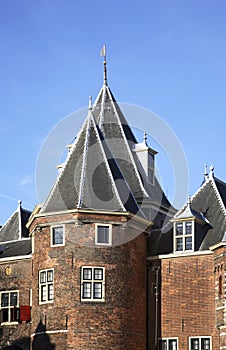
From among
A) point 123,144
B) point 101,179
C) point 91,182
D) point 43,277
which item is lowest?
point 43,277

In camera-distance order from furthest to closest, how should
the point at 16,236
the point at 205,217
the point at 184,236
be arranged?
1. the point at 16,236
2. the point at 205,217
3. the point at 184,236

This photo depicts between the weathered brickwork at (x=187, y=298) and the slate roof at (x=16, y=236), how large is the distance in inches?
331

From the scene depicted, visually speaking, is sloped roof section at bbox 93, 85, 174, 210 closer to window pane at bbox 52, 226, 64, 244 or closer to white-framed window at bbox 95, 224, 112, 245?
white-framed window at bbox 95, 224, 112, 245

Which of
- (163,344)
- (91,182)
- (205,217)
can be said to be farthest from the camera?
(205,217)

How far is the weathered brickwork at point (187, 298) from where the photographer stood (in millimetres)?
37906

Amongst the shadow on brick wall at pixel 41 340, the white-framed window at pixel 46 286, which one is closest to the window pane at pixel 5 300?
the shadow on brick wall at pixel 41 340

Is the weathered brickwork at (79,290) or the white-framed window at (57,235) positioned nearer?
the weathered brickwork at (79,290)

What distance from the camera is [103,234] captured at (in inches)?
1484

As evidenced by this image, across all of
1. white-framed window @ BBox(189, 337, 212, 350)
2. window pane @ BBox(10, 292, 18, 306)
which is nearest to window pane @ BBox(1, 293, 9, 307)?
window pane @ BBox(10, 292, 18, 306)

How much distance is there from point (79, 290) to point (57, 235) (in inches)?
117

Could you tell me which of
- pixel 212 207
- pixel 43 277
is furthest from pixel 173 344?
pixel 212 207

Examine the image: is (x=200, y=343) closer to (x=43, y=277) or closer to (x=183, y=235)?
(x=183, y=235)

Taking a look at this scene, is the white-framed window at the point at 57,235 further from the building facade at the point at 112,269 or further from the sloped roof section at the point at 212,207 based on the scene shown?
the sloped roof section at the point at 212,207

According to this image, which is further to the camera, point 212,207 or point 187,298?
point 212,207
